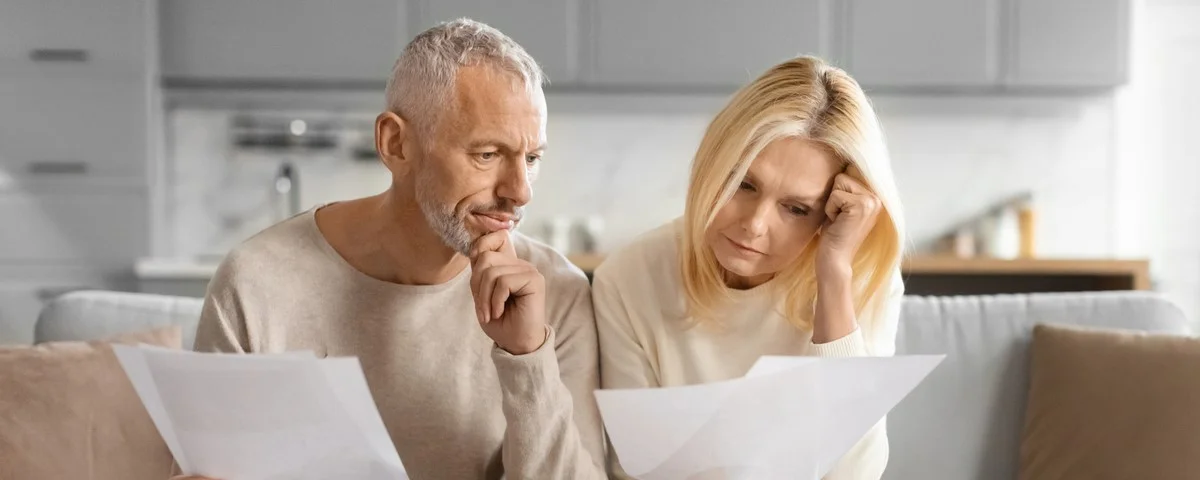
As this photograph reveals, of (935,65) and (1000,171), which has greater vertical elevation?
(935,65)

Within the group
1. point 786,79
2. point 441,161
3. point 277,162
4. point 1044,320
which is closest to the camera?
point 441,161

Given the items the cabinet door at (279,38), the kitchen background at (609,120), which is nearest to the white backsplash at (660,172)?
the kitchen background at (609,120)

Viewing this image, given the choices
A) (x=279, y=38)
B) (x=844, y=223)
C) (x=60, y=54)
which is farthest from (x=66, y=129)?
(x=844, y=223)

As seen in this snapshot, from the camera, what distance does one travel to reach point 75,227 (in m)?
4.08

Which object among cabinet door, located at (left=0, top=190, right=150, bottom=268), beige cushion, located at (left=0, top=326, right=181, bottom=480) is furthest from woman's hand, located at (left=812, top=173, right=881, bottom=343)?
cabinet door, located at (left=0, top=190, right=150, bottom=268)

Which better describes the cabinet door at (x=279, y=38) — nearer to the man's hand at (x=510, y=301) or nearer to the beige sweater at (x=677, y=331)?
the beige sweater at (x=677, y=331)

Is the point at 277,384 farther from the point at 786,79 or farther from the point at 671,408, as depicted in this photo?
the point at 786,79

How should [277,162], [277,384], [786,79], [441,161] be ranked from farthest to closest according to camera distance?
1. [277,162]
2. [786,79]
3. [441,161]
4. [277,384]

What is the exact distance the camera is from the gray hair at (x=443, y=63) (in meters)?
1.45

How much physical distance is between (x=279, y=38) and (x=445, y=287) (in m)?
2.97

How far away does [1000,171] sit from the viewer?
455 centimetres

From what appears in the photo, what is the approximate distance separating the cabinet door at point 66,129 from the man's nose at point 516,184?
3072 mm

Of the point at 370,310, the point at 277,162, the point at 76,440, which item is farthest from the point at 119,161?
the point at 370,310

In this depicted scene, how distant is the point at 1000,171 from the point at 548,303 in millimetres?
3406
